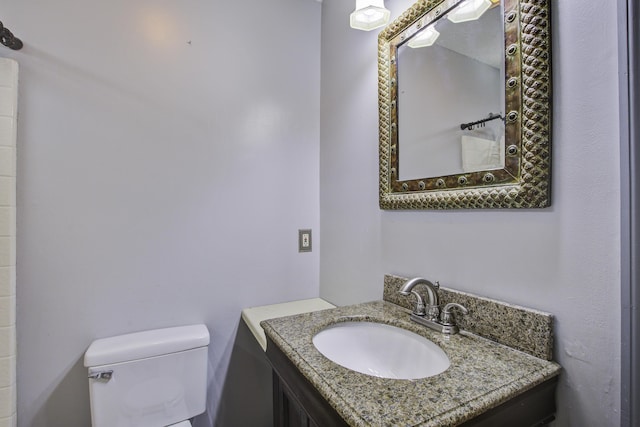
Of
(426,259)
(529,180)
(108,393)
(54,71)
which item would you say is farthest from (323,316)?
(54,71)

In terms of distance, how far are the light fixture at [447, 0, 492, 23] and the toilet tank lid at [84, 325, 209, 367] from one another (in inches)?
57.6

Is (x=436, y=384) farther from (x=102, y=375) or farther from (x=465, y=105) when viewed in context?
(x=102, y=375)

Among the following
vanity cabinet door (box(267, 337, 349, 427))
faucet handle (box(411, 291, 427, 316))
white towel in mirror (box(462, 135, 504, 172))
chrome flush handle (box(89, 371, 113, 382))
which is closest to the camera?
vanity cabinet door (box(267, 337, 349, 427))

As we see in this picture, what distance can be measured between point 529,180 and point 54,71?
1.65 meters

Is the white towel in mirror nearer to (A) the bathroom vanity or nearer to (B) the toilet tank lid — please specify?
(A) the bathroom vanity

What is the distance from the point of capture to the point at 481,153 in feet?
2.80

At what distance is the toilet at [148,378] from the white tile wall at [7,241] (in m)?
0.25

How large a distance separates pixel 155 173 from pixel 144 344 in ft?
2.26

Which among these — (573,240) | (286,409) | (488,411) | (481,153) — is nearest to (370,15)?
(481,153)

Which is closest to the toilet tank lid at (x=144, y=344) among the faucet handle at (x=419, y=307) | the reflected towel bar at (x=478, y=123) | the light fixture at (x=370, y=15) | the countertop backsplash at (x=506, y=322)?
the faucet handle at (x=419, y=307)

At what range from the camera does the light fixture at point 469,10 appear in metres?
0.83

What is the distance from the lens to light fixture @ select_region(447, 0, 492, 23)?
835 mm

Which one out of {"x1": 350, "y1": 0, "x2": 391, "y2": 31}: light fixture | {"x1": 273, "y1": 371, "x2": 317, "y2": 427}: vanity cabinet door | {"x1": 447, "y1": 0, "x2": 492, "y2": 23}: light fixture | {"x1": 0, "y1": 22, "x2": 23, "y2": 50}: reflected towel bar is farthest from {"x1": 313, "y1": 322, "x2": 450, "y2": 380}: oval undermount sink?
{"x1": 0, "y1": 22, "x2": 23, "y2": 50}: reflected towel bar

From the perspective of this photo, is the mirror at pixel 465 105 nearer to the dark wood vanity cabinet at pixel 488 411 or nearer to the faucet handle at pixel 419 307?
the faucet handle at pixel 419 307
